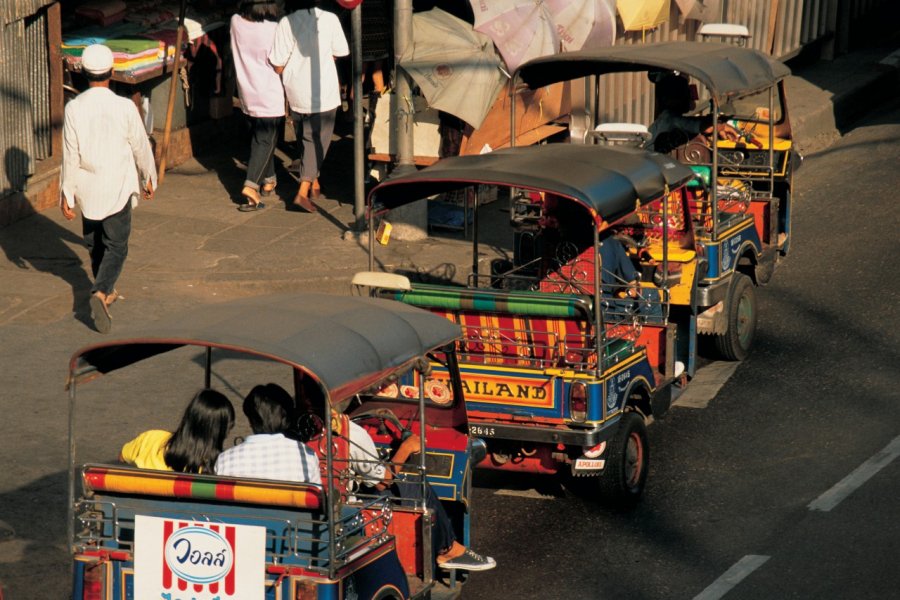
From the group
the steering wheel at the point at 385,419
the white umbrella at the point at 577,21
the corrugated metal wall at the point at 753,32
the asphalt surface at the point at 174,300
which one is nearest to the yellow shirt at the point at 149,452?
the asphalt surface at the point at 174,300

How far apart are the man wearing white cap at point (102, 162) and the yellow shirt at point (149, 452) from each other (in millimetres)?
4289

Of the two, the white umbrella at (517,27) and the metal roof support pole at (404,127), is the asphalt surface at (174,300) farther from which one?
the white umbrella at (517,27)

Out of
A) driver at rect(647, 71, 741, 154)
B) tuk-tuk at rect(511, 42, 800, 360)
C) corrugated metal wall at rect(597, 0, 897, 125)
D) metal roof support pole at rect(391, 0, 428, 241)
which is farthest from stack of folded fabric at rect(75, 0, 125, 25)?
driver at rect(647, 71, 741, 154)

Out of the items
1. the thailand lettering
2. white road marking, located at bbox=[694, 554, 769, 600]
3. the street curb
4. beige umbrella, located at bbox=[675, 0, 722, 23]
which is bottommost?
white road marking, located at bbox=[694, 554, 769, 600]

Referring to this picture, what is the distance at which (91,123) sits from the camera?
11.0m

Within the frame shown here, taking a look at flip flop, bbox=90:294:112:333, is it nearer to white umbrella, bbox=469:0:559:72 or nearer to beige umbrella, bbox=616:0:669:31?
white umbrella, bbox=469:0:559:72

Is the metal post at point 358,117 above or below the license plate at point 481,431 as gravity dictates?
above

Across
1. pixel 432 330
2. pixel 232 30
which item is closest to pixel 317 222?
pixel 232 30

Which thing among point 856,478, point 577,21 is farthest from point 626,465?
point 577,21

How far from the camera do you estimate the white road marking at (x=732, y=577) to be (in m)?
7.69

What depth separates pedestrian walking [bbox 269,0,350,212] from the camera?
13.6m

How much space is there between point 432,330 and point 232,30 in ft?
25.5

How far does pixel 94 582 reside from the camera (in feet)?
21.1

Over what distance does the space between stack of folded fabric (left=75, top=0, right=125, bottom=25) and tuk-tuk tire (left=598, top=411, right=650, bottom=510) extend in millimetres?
7885
